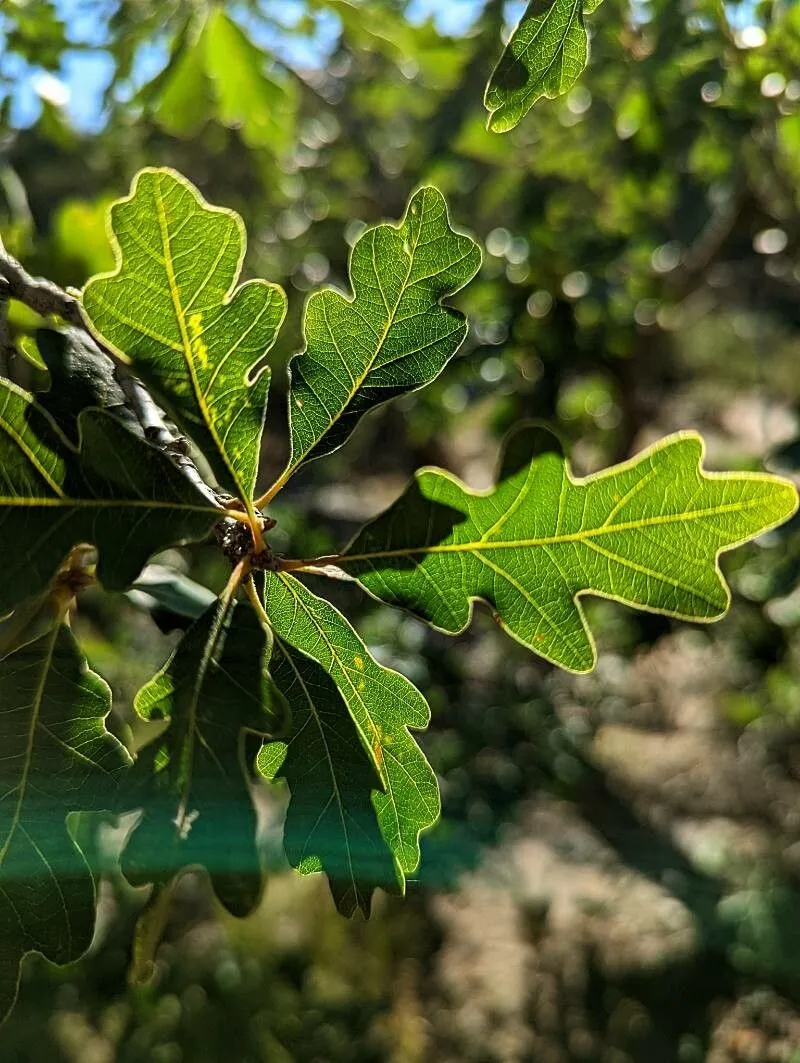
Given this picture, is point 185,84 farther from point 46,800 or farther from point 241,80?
point 46,800

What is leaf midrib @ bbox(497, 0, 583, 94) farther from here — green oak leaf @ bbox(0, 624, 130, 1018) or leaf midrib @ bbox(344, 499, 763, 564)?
green oak leaf @ bbox(0, 624, 130, 1018)

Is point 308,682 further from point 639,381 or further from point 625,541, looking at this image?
point 639,381

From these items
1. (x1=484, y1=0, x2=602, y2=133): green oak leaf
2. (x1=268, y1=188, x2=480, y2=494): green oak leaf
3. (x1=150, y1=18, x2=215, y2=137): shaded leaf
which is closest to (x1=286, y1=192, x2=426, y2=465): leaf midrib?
(x1=268, y1=188, x2=480, y2=494): green oak leaf

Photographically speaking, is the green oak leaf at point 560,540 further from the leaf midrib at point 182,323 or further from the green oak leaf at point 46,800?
the green oak leaf at point 46,800

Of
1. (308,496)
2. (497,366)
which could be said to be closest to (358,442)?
(308,496)

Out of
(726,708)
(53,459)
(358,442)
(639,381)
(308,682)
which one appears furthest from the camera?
(726,708)

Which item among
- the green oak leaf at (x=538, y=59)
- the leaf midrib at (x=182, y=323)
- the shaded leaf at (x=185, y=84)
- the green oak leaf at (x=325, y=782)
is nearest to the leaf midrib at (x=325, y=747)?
the green oak leaf at (x=325, y=782)

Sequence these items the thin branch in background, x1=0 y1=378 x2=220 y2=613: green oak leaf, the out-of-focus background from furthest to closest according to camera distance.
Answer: the out-of-focus background → the thin branch in background → x1=0 y1=378 x2=220 y2=613: green oak leaf

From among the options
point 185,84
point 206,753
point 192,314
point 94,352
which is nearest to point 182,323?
point 192,314
